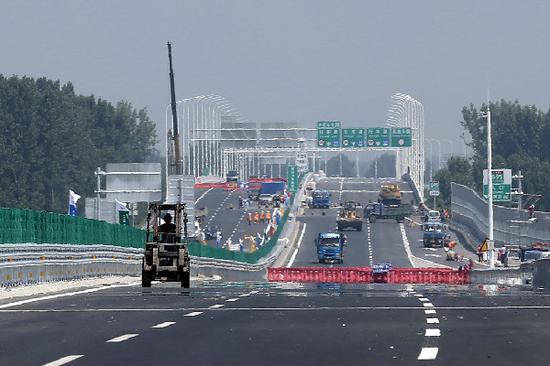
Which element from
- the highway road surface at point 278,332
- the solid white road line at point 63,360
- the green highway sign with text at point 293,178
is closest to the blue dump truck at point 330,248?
the green highway sign with text at point 293,178

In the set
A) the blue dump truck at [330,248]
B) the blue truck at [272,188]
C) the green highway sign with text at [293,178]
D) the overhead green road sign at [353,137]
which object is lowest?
the blue dump truck at [330,248]

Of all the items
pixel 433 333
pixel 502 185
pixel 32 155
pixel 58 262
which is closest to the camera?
pixel 433 333

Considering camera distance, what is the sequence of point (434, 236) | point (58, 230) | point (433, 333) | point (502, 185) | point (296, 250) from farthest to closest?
point (434, 236)
point (296, 250)
point (502, 185)
point (58, 230)
point (433, 333)

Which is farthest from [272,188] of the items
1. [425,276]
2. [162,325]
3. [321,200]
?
[162,325]

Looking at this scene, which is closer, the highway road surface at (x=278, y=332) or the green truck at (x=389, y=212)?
the highway road surface at (x=278, y=332)

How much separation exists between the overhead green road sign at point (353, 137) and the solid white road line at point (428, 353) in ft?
580

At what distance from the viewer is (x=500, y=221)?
123 metres

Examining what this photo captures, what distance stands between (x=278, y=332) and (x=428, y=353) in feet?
10.9

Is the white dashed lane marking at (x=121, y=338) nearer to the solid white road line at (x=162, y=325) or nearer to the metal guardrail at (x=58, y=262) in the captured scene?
the solid white road line at (x=162, y=325)

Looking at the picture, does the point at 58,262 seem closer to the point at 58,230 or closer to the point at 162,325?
the point at 58,230

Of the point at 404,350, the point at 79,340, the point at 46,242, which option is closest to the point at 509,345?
the point at 404,350

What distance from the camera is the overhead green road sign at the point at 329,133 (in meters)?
192

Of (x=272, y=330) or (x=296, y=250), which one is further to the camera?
(x=296, y=250)

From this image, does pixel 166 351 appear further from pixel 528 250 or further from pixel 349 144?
pixel 349 144
